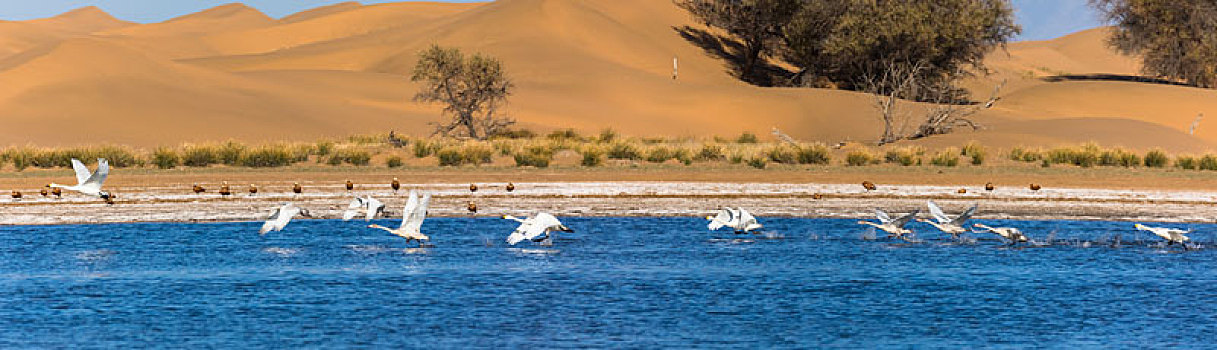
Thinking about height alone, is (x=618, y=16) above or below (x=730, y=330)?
above

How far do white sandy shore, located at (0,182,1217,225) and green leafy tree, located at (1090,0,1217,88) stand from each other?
53.7m

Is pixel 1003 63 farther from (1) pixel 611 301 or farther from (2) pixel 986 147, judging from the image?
(1) pixel 611 301

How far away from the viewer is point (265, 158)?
4088cm

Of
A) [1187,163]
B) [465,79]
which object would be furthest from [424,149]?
[1187,163]

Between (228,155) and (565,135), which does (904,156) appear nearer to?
(565,135)

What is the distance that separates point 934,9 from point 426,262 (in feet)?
182

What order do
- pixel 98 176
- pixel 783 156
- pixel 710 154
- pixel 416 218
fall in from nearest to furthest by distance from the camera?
1. pixel 416 218
2. pixel 98 176
3. pixel 783 156
4. pixel 710 154

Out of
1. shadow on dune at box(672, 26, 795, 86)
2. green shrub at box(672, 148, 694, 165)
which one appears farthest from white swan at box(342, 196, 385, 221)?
shadow on dune at box(672, 26, 795, 86)

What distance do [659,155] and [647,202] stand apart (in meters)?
12.9

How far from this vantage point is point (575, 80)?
3031 inches

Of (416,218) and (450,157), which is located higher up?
(450,157)

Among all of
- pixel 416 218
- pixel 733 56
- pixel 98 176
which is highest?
pixel 733 56

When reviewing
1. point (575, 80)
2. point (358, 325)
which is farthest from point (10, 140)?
point (358, 325)

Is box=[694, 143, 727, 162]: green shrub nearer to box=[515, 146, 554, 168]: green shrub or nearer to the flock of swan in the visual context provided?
box=[515, 146, 554, 168]: green shrub
